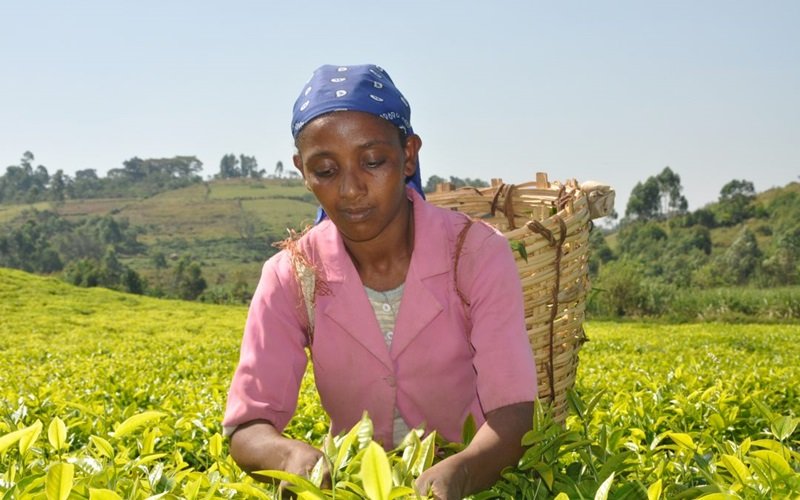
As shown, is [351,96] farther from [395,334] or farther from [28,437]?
[28,437]

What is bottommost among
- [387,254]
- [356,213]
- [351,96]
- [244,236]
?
[387,254]

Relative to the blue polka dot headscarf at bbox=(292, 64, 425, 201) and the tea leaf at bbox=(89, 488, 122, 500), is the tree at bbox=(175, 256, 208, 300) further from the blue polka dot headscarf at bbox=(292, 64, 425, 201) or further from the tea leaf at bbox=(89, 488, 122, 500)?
the tea leaf at bbox=(89, 488, 122, 500)

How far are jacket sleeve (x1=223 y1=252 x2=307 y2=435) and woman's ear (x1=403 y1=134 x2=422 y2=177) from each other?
44cm

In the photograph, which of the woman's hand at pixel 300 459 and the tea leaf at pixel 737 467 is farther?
the woman's hand at pixel 300 459

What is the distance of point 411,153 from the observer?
88.4 inches

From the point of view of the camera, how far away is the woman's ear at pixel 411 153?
7.29 ft

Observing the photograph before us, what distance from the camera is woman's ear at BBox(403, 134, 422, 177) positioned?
87.4 inches

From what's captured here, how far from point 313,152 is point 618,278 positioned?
35.8m

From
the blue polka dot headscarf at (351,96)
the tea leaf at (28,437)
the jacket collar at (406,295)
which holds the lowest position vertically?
the tea leaf at (28,437)

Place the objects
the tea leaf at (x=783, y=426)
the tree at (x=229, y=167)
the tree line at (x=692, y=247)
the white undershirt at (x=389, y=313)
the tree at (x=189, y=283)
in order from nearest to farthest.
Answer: the tea leaf at (x=783, y=426) < the white undershirt at (x=389, y=313) < the tree line at (x=692, y=247) < the tree at (x=189, y=283) < the tree at (x=229, y=167)

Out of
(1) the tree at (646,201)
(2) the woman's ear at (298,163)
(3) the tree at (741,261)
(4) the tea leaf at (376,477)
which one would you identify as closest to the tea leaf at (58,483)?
(4) the tea leaf at (376,477)

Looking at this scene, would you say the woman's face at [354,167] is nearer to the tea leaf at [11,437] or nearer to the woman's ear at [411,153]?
the woman's ear at [411,153]

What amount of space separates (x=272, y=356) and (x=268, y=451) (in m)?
0.35

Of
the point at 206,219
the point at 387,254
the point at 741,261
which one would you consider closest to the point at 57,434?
the point at 387,254
